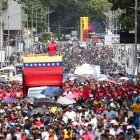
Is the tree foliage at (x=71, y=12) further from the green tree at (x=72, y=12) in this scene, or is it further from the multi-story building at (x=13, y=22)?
Result: the multi-story building at (x=13, y=22)

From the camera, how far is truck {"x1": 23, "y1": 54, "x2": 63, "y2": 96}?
39.9 metres

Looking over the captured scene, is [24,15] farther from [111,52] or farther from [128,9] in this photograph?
[128,9]

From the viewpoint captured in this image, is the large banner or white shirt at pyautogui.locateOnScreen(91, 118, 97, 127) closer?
white shirt at pyautogui.locateOnScreen(91, 118, 97, 127)

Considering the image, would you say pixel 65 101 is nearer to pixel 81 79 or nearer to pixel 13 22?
pixel 81 79

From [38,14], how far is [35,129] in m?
115

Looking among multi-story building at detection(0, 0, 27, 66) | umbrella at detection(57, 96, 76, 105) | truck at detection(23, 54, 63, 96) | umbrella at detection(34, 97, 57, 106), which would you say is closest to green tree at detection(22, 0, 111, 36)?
multi-story building at detection(0, 0, 27, 66)

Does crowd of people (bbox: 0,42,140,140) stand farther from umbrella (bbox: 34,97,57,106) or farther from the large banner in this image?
the large banner

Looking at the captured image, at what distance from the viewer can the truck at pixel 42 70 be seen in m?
39.9

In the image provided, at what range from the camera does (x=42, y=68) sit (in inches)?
1576

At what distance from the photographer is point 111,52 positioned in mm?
115812

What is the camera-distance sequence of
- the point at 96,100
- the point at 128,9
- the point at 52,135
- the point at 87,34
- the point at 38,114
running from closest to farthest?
the point at 52,135, the point at 38,114, the point at 96,100, the point at 128,9, the point at 87,34

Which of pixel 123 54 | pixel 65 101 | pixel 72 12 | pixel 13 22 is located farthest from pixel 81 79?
pixel 72 12

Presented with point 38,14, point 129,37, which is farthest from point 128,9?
point 38,14

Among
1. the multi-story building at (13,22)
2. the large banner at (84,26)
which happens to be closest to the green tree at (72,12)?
the large banner at (84,26)
